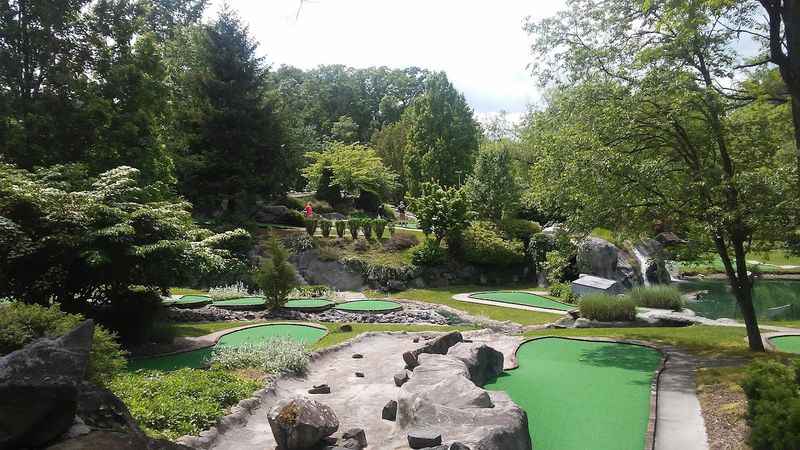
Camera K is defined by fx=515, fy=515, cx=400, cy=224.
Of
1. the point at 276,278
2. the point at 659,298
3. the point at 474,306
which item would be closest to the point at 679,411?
the point at 659,298

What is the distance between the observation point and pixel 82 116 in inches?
630

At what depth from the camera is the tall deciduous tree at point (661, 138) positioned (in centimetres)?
1010

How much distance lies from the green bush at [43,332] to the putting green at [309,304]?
1017 centimetres

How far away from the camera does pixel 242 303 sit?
58.5 feet

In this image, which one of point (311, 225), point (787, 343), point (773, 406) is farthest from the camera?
point (311, 225)

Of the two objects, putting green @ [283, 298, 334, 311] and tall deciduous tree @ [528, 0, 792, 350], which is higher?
tall deciduous tree @ [528, 0, 792, 350]

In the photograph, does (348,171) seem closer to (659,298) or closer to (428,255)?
(428,255)

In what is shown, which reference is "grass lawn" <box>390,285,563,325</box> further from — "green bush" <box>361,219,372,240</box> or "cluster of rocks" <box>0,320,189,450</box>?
"cluster of rocks" <box>0,320,189,450</box>

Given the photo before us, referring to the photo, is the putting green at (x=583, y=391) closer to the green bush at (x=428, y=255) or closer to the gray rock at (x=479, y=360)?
the gray rock at (x=479, y=360)

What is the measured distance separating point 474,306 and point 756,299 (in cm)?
1352

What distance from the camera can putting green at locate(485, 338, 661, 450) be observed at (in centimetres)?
647

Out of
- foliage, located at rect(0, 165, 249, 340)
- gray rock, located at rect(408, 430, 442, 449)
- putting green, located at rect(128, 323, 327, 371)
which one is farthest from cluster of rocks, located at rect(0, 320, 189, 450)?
foliage, located at rect(0, 165, 249, 340)

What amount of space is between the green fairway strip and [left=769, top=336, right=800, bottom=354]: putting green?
12692 millimetres

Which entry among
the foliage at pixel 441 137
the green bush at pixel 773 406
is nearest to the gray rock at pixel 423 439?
the green bush at pixel 773 406
